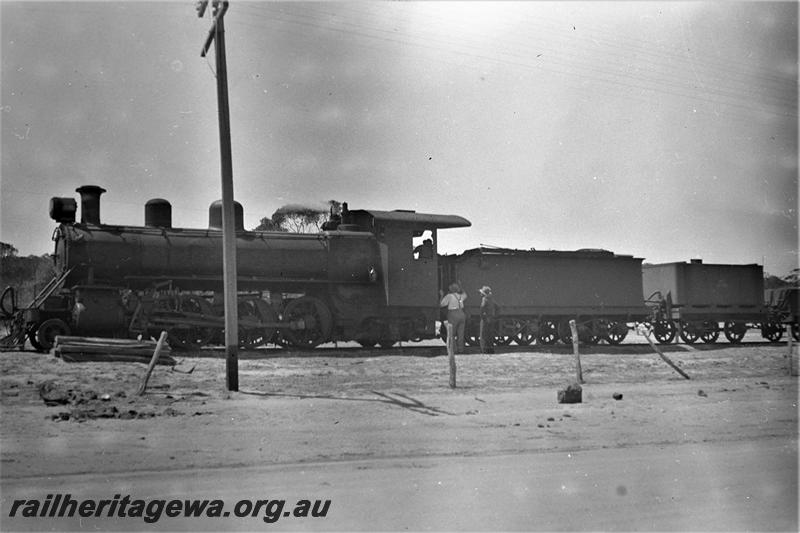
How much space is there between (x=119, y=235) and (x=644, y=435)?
1254 cm

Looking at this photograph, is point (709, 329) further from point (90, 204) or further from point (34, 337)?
point (34, 337)

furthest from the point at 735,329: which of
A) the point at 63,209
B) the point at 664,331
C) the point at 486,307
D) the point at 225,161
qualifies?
the point at 63,209

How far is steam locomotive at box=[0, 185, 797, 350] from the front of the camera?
1589 cm

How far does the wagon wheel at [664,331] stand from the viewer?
79.7 feet

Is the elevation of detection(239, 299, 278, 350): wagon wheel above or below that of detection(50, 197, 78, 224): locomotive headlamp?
below

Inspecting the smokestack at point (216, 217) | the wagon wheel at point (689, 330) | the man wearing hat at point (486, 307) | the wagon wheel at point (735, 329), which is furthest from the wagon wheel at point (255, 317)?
the wagon wheel at point (735, 329)

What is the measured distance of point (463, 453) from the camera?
759 centimetres

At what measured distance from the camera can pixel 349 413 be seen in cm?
997

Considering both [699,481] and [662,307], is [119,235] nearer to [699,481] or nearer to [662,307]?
[699,481]

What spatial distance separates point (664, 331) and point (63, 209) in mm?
18948

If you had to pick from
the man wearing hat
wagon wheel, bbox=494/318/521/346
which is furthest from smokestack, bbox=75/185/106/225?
wagon wheel, bbox=494/318/521/346

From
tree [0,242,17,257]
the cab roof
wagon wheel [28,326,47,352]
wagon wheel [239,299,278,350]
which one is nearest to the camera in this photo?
wagon wheel [28,326,47,352]

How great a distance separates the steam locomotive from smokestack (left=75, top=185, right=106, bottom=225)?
0.02 metres

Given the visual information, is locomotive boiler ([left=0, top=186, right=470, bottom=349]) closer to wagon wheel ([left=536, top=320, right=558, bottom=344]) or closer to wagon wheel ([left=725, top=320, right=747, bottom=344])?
wagon wheel ([left=536, top=320, right=558, bottom=344])
